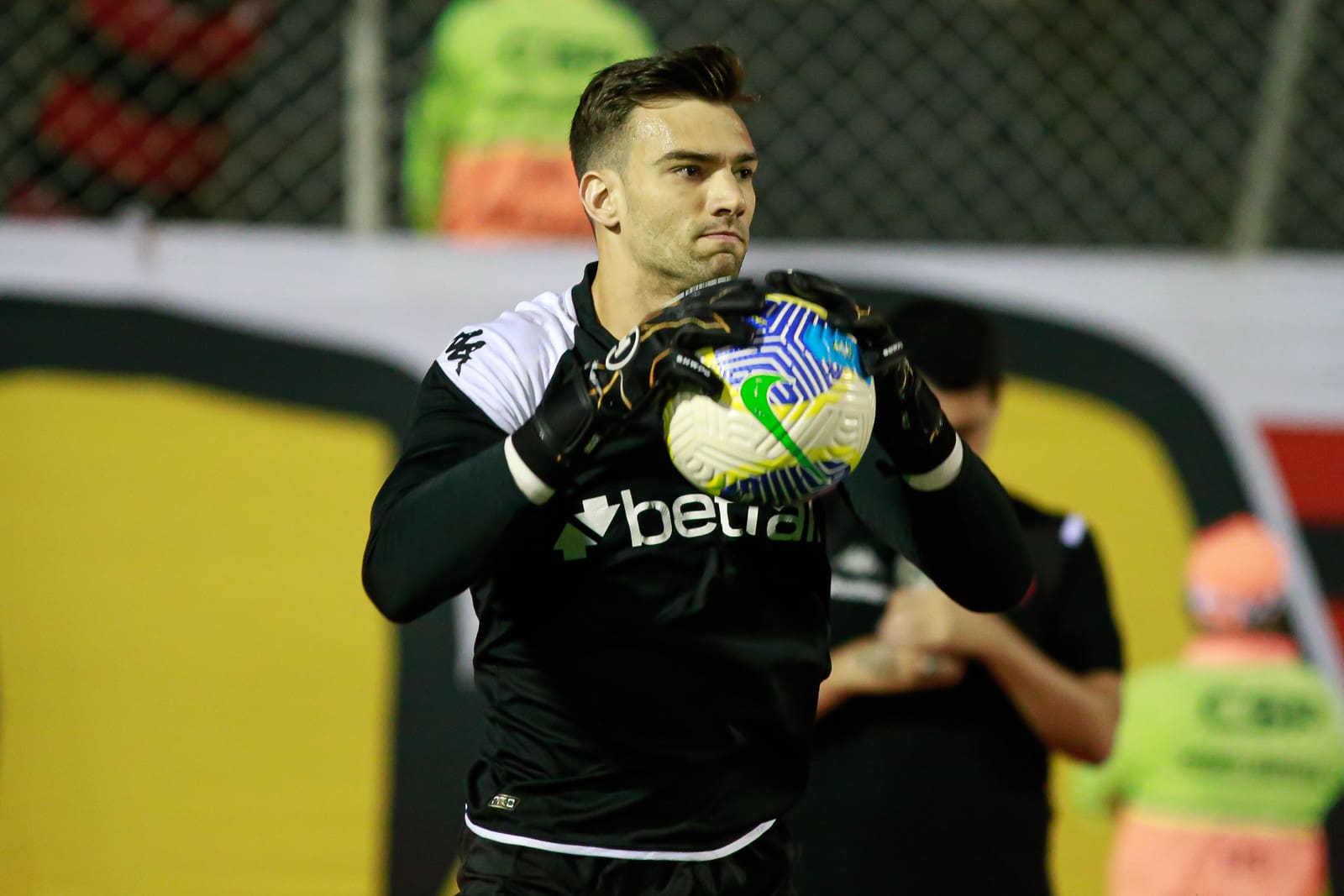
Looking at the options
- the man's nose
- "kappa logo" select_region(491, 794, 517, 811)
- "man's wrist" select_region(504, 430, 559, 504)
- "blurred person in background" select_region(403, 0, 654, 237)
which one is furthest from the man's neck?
"blurred person in background" select_region(403, 0, 654, 237)

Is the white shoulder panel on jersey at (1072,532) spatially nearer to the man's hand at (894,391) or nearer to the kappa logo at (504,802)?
the man's hand at (894,391)

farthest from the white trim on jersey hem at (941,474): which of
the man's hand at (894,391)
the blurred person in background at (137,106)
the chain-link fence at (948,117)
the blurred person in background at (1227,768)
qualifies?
the blurred person in background at (137,106)

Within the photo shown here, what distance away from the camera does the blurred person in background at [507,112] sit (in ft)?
14.5

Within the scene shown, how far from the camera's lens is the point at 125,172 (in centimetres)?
456

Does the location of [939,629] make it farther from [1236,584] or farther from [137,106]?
[137,106]

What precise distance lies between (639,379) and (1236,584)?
9.63ft

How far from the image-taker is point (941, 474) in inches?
74.7

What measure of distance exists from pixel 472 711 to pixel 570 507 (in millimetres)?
2557

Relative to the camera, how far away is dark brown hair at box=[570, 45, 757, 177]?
2.07 metres

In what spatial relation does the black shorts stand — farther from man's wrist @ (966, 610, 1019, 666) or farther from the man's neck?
man's wrist @ (966, 610, 1019, 666)

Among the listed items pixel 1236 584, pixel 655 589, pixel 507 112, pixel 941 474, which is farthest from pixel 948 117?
pixel 655 589

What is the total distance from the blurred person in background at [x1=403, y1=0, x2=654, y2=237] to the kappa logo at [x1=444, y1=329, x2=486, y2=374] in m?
2.45

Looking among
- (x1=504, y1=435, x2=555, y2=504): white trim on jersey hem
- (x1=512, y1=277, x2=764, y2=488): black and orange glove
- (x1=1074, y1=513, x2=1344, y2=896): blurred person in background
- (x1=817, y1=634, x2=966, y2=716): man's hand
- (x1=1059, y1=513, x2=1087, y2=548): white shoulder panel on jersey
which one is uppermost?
(x1=512, y1=277, x2=764, y2=488): black and orange glove

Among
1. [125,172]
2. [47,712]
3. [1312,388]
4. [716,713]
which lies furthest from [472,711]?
[1312,388]
